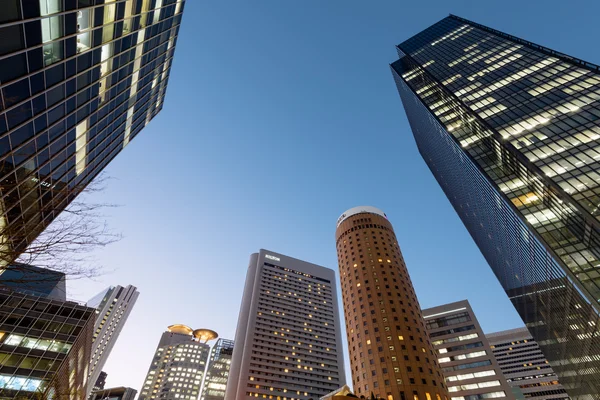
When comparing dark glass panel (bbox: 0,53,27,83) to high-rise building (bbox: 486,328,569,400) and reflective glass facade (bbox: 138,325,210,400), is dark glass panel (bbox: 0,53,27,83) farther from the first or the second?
reflective glass facade (bbox: 138,325,210,400)

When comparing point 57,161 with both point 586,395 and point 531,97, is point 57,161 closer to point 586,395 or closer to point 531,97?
point 531,97

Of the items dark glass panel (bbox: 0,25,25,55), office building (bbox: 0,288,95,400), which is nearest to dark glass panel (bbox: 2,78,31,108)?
dark glass panel (bbox: 0,25,25,55)

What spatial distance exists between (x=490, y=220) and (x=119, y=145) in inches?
2718

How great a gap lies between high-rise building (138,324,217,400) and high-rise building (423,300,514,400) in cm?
12870

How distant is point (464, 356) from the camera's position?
285 ft

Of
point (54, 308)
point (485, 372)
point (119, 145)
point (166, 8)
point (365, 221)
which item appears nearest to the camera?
point (166, 8)

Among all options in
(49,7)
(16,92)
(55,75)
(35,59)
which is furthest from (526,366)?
(49,7)

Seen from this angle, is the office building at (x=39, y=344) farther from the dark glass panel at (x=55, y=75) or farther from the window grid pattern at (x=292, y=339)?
the window grid pattern at (x=292, y=339)

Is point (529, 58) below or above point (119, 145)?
above

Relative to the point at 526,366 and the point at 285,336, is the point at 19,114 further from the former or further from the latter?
the point at 526,366

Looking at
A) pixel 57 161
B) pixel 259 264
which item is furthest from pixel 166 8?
pixel 259 264

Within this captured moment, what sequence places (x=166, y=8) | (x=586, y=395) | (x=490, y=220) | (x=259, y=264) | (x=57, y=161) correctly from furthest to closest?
(x=259, y=264) → (x=490, y=220) → (x=586, y=395) → (x=166, y=8) → (x=57, y=161)

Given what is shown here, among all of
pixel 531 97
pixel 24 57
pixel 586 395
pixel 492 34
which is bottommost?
pixel 586 395

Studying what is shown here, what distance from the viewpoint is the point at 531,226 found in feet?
135
